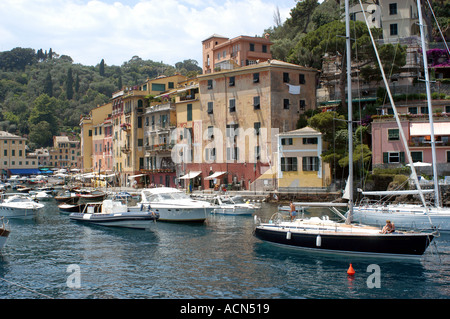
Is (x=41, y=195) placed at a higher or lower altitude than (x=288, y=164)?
lower

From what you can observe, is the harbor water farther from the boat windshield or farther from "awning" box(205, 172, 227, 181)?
"awning" box(205, 172, 227, 181)

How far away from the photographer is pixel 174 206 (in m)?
40.8

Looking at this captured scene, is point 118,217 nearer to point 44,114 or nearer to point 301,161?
point 301,161

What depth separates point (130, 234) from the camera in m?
36.4

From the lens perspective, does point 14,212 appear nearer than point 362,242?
No

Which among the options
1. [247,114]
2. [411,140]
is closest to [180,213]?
[411,140]

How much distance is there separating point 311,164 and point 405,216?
2306cm

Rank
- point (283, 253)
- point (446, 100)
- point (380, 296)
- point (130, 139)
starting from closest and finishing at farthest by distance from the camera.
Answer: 1. point (380, 296)
2. point (283, 253)
3. point (446, 100)
4. point (130, 139)

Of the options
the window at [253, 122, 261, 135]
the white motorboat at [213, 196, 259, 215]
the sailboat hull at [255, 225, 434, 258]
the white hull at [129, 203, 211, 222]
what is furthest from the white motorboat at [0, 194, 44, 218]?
the sailboat hull at [255, 225, 434, 258]

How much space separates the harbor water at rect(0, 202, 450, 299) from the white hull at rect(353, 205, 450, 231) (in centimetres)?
134

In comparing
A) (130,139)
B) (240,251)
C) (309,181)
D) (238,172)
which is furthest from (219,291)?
(130,139)
